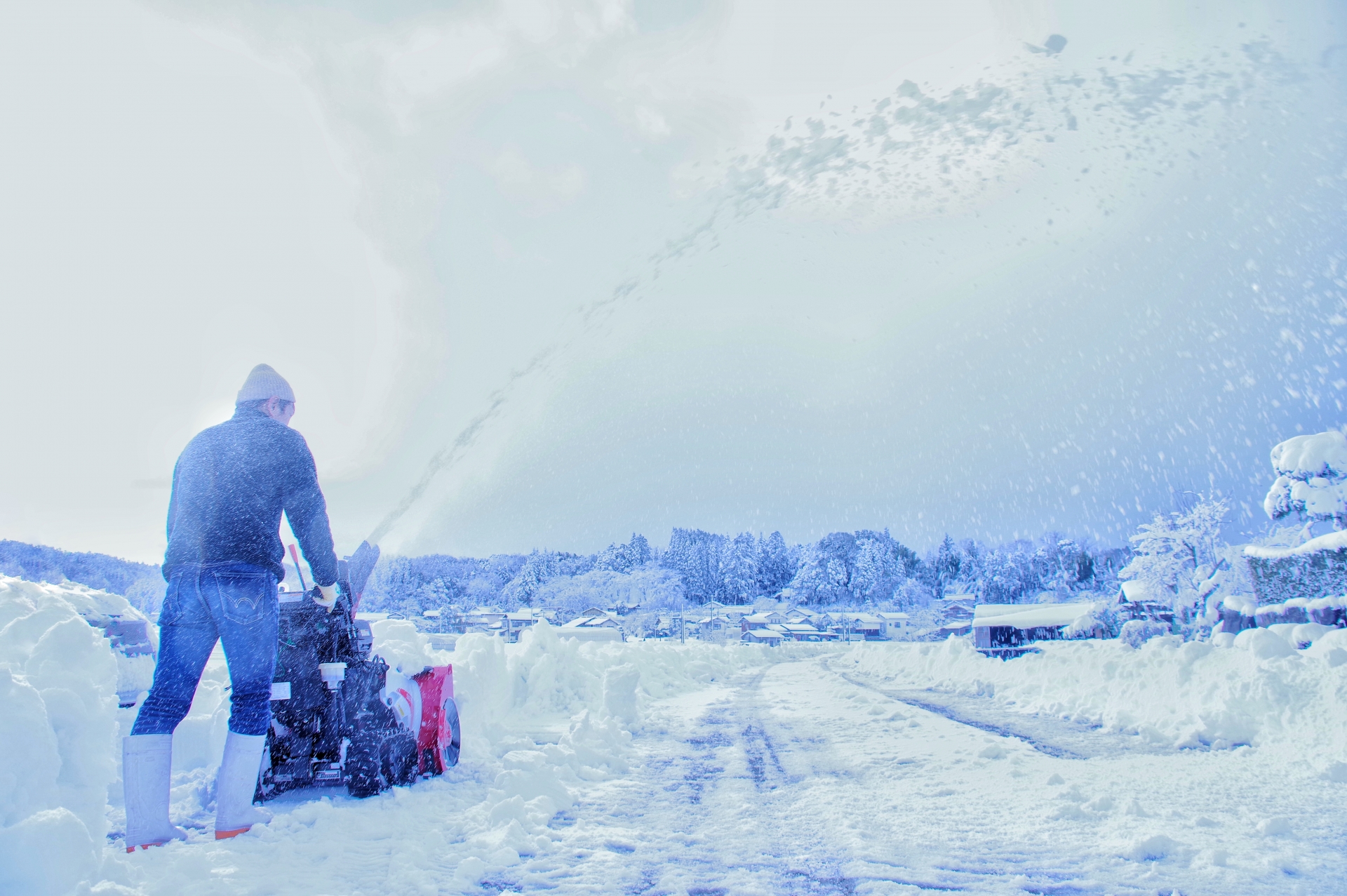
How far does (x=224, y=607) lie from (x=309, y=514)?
56cm

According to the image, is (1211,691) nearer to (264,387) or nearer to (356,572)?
(356,572)

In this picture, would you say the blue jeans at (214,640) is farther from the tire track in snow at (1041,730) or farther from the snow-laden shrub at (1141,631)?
the snow-laden shrub at (1141,631)

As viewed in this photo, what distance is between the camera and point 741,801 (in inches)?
165

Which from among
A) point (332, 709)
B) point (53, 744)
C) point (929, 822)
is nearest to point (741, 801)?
point (929, 822)

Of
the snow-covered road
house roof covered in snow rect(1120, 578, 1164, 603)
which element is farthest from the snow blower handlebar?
house roof covered in snow rect(1120, 578, 1164, 603)

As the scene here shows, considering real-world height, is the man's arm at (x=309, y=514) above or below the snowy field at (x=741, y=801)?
above

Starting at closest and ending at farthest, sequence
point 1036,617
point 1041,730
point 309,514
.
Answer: point 309,514 < point 1041,730 < point 1036,617

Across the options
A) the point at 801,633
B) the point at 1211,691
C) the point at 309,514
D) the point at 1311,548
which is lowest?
the point at 801,633

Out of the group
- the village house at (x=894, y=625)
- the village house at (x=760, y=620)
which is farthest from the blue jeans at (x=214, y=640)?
the village house at (x=894, y=625)

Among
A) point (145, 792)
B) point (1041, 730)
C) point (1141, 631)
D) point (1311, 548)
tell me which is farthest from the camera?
point (1141, 631)

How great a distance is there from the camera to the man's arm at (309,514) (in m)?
3.51

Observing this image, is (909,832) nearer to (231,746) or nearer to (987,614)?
(231,746)

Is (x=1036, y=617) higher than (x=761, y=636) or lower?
higher

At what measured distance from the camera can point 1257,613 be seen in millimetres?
18812
